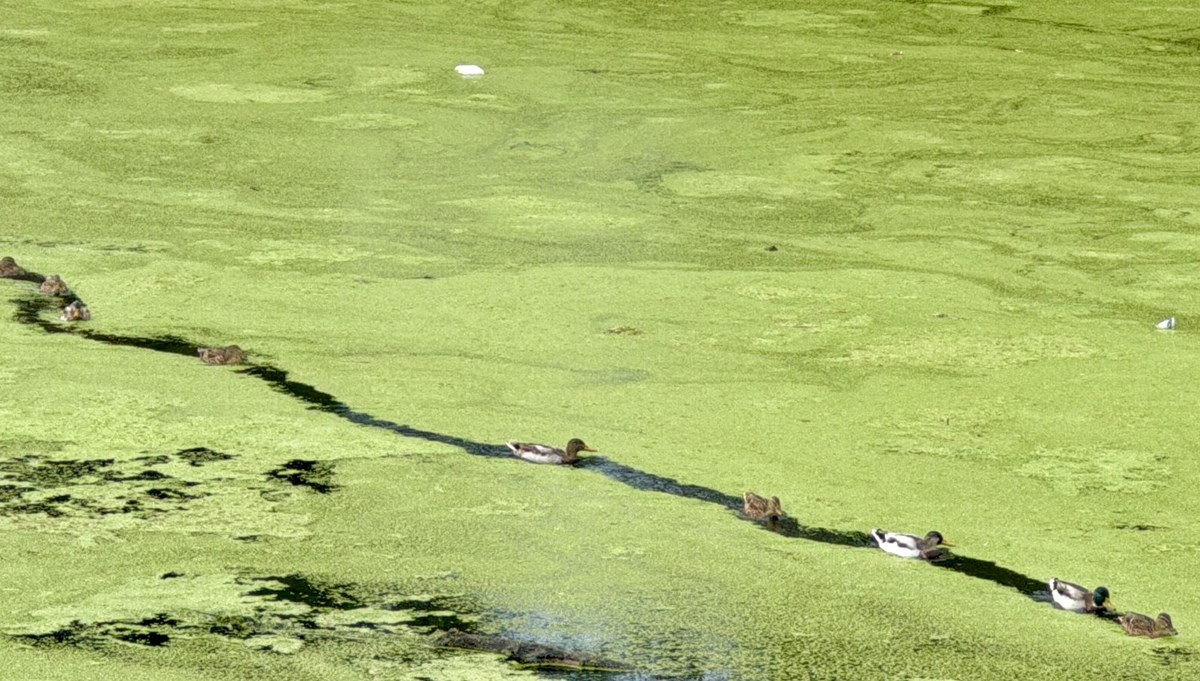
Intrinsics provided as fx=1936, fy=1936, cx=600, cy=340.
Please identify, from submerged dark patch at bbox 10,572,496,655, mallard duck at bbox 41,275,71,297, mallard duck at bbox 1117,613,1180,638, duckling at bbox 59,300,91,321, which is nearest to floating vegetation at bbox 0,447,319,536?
submerged dark patch at bbox 10,572,496,655

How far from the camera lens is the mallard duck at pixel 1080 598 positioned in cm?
308

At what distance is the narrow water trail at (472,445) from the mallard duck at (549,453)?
0.03 meters

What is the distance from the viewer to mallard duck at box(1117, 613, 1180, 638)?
9.84 ft

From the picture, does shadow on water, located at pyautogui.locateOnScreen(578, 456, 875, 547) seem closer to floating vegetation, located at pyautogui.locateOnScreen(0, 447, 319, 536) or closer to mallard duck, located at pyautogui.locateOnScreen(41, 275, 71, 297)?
floating vegetation, located at pyautogui.locateOnScreen(0, 447, 319, 536)

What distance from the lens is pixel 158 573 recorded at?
3.15m

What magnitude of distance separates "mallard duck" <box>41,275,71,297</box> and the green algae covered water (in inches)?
4.7

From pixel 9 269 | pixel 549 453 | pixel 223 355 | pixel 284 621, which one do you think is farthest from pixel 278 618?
pixel 9 269

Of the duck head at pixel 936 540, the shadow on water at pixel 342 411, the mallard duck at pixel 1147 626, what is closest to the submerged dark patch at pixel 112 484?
the shadow on water at pixel 342 411

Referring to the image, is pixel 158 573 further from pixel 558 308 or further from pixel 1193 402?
pixel 1193 402

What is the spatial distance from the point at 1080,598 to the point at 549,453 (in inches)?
42.9

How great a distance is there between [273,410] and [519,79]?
400 centimetres

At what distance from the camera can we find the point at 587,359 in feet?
14.7

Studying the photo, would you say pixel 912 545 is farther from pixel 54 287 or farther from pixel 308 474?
pixel 54 287

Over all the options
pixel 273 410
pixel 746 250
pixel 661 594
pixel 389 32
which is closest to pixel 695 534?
pixel 661 594
